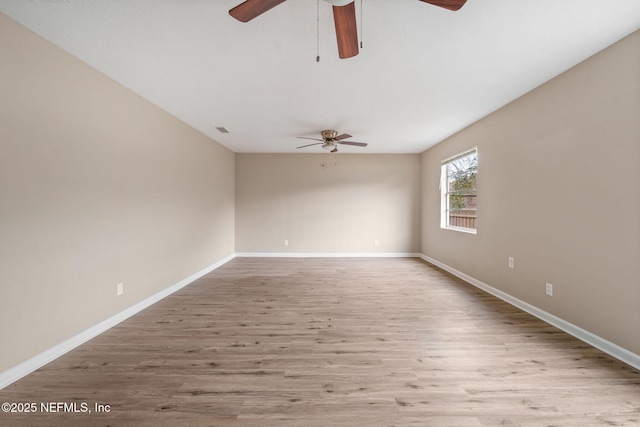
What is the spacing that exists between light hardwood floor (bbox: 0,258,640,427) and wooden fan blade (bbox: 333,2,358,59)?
7.10 ft

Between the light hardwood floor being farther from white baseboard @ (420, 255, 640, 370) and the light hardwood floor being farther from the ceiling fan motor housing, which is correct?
the ceiling fan motor housing

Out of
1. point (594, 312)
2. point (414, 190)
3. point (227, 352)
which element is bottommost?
point (227, 352)

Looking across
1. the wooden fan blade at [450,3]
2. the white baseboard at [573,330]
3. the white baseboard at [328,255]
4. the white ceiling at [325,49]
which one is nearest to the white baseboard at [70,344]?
the white ceiling at [325,49]

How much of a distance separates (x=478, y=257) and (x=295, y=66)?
3562 mm

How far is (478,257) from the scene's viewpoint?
358 cm

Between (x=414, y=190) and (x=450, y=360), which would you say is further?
(x=414, y=190)

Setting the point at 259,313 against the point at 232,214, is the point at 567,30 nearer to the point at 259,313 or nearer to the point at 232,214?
the point at 259,313

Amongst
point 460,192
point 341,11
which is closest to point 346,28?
point 341,11

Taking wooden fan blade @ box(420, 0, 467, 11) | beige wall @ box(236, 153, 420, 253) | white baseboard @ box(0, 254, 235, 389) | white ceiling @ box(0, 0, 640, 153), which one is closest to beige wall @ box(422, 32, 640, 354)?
white ceiling @ box(0, 0, 640, 153)

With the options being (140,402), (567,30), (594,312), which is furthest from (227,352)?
(567,30)

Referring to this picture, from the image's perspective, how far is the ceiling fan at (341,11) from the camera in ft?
3.91

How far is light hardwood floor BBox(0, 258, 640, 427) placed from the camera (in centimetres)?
135

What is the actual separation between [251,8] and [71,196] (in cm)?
209

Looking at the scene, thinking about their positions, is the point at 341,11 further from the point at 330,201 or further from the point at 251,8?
the point at 330,201
